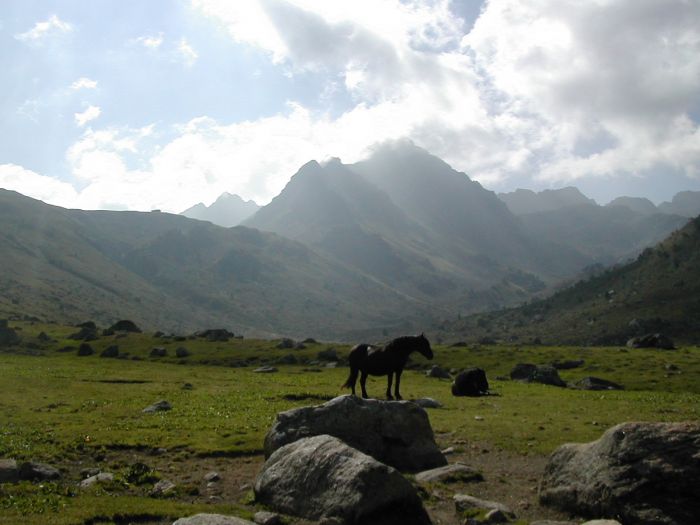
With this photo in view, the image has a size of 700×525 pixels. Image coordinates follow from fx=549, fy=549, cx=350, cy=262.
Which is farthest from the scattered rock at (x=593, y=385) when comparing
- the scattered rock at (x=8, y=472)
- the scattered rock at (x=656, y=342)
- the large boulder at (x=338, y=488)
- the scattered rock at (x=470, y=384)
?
the scattered rock at (x=656, y=342)

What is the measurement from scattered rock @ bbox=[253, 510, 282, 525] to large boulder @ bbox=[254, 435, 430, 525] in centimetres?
71

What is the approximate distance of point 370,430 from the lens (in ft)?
75.0

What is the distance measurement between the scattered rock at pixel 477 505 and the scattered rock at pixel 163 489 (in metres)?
10.3

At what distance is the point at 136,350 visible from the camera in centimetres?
12381

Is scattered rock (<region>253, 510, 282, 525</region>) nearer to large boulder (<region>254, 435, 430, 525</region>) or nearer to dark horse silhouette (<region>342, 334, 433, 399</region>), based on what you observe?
large boulder (<region>254, 435, 430, 525</region>)

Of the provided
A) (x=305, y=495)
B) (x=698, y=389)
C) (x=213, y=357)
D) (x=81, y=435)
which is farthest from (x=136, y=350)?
(x=305, y=495)

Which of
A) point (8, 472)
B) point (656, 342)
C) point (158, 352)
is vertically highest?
point (656, 342)

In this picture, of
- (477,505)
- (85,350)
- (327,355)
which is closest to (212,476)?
(477,505)

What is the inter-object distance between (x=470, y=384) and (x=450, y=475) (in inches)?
1255

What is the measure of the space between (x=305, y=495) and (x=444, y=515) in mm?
4391

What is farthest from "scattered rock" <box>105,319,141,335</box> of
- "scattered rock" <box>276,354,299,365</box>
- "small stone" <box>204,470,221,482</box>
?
"small stone" <box>204,470,221,482</box>

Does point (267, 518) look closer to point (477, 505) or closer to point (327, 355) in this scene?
point (477, 505)

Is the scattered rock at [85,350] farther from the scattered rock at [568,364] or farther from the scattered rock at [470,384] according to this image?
the scattered rock at [568,364]

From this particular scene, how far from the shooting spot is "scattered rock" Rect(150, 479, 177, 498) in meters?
19.9
